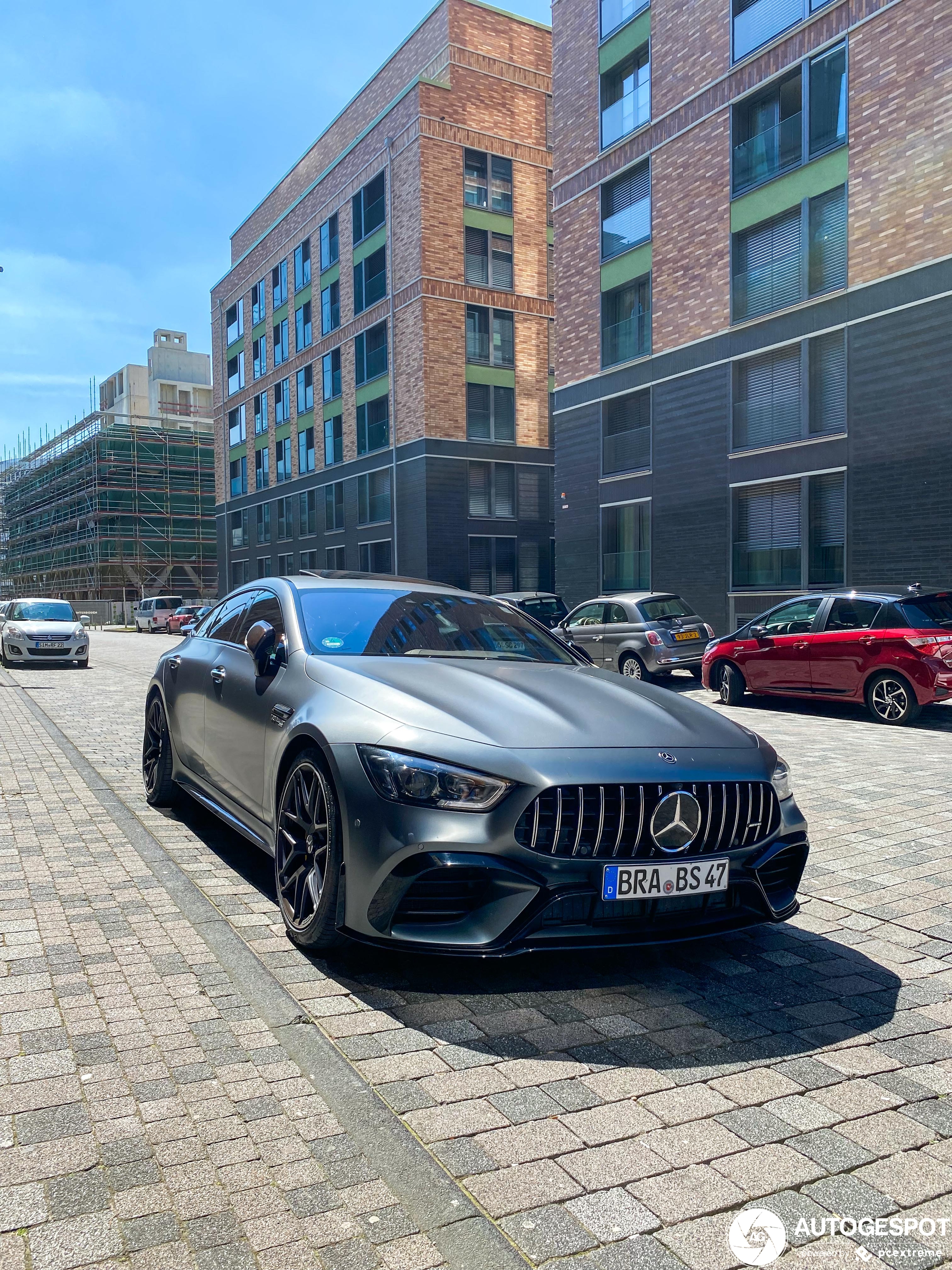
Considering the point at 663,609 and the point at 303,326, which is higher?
the point at 303,326

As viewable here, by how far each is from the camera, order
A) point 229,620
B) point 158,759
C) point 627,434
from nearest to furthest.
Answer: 1. point 229,620
2. point 158,759
3. point 627,434

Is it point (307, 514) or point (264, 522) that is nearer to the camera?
point (307, 514)

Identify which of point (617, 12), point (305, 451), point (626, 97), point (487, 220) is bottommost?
point (305, 451)

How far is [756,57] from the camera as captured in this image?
21.2 metres

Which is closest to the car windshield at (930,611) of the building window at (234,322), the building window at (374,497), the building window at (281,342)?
the building window at (374,497)

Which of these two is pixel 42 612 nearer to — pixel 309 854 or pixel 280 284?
pixel 309 854

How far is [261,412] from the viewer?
164 feet

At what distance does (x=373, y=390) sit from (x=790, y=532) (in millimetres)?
21275

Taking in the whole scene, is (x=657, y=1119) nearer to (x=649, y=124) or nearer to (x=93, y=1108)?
(x=93, y=1108)

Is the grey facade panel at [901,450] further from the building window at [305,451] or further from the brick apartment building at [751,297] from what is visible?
the building window at [305,451]

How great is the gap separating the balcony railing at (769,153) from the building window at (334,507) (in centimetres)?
2207

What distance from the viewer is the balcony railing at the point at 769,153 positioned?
20.4 meters

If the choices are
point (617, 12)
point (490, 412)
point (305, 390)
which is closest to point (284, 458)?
point (305, 390)

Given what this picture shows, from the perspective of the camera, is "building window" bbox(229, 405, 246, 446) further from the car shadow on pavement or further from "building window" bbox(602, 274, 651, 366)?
the car shadow on pavement
